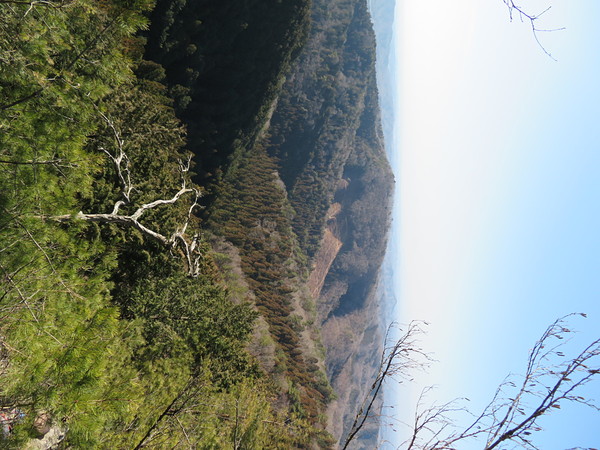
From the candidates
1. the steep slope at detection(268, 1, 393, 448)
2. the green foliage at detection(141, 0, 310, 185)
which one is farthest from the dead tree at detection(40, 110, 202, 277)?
the steep slope at detection(268, 1, 393, 448)

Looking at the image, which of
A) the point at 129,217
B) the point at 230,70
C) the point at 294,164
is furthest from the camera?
the point at 294,164

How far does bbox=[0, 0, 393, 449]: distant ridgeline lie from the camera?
4.46 m

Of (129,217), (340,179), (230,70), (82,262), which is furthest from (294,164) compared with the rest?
(129,217)

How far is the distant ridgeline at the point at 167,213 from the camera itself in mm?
4457

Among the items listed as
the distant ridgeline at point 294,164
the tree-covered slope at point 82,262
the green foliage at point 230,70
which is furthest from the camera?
the distant ridgeline at point 294,164

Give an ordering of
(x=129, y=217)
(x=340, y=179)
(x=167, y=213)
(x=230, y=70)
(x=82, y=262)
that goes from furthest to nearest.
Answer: (x=340, y=179)
(x=230, y=70)
(x=167, y=213)
(x=82, y=262)
(x=129, y=217)

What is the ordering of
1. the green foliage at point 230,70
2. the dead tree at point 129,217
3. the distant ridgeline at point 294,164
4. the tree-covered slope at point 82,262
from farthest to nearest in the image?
the distant ridgeline at point 294,164 < the green foliage at point 230,70 < the dead tree at point 129,217 < the tree-covered slope at point 82,262

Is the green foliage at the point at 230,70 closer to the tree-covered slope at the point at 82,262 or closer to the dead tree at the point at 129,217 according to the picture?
the tree-covered slope at the point at 82,262

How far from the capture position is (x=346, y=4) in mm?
78250

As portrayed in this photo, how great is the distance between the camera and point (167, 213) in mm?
12242

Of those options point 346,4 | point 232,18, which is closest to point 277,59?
point 232,18

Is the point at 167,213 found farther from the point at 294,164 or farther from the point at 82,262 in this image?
the point at 294,164

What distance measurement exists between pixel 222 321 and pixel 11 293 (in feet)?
42.0

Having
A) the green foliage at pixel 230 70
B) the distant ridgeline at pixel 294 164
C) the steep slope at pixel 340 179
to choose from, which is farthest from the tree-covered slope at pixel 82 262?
the steep slope at pixel 340 179
